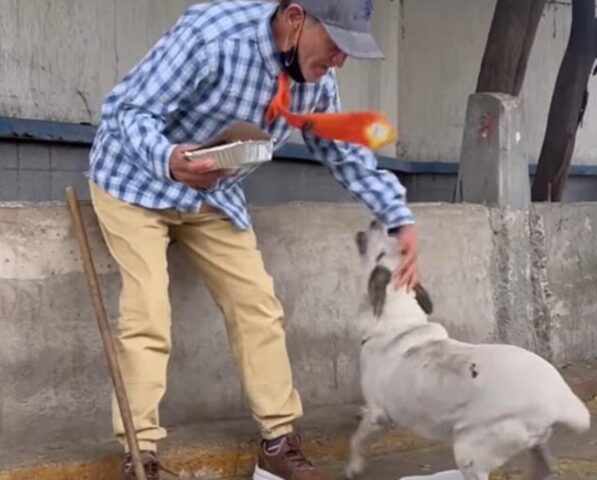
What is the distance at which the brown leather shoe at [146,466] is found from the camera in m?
4.52

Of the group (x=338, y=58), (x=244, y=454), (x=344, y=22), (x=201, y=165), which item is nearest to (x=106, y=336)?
(x=201, y=165)

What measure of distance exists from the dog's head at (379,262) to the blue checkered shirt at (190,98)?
2.12ft

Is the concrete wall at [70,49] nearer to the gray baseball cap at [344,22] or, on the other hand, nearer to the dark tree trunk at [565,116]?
the dark tree trunk at [565,116]

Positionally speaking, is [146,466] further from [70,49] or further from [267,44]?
[70,49]

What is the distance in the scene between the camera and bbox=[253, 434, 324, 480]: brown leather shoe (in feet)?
16.0

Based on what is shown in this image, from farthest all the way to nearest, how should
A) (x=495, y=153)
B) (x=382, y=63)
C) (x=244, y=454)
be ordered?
(x=382, y=63) < (x=495, y=153) < (x=244, y=454)

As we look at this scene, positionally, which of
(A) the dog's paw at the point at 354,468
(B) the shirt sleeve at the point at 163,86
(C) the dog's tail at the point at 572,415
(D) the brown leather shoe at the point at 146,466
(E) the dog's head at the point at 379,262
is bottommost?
(A) the dog's paw at the point at 354,468

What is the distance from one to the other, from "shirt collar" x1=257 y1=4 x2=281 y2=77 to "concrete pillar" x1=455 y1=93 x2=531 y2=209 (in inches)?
98.8

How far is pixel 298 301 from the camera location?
5.85 metres

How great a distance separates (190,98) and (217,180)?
1.06 ft

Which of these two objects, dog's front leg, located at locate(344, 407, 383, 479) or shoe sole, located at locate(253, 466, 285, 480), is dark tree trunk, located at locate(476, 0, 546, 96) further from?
shoe sole, located at locate(253, 466, 285, 480)

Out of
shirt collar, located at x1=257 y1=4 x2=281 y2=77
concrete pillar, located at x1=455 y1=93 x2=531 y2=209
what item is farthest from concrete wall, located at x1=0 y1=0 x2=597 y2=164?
shirt collar, located at x1=257 y1=4 x2=281 y2=77

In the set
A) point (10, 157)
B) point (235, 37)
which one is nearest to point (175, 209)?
point (235, 37)

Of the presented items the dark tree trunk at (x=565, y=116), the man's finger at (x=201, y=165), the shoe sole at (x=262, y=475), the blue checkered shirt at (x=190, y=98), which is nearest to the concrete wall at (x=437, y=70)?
the dark tree trunk at (x=565, y=116)
